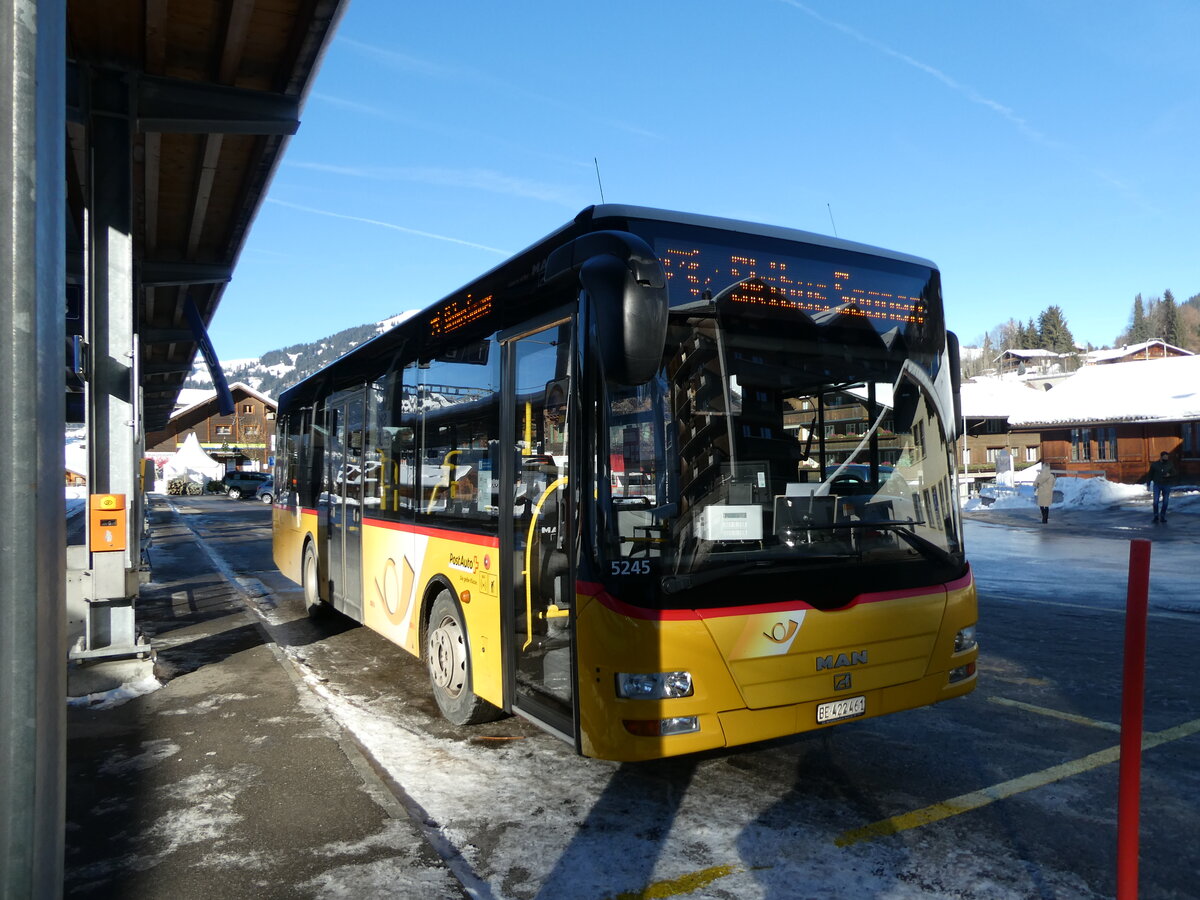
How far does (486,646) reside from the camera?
5.73m

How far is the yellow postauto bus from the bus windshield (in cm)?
1

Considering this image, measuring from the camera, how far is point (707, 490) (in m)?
4.41

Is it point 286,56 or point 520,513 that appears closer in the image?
point 520,513

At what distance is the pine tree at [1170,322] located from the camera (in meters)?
118

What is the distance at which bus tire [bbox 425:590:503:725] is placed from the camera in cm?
611

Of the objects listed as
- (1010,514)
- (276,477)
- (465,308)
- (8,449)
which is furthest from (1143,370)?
(8,449)

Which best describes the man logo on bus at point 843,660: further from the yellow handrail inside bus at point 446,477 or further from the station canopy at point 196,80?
the station canopy at point 196,80

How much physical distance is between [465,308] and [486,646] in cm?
240

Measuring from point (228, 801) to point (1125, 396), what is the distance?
48.9m

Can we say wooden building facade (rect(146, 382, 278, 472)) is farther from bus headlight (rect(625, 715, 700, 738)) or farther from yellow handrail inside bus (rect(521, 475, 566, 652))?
bus headlight (rect(625, 715, 700, 738))

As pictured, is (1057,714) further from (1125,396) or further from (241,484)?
(241,484)

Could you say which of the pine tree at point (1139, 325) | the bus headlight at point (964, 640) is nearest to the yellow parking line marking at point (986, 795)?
the bus headlight at point (964, 640)

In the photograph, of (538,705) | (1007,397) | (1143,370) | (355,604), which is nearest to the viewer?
(538,705)

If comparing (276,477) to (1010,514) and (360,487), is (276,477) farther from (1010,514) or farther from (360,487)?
(1010,514)
